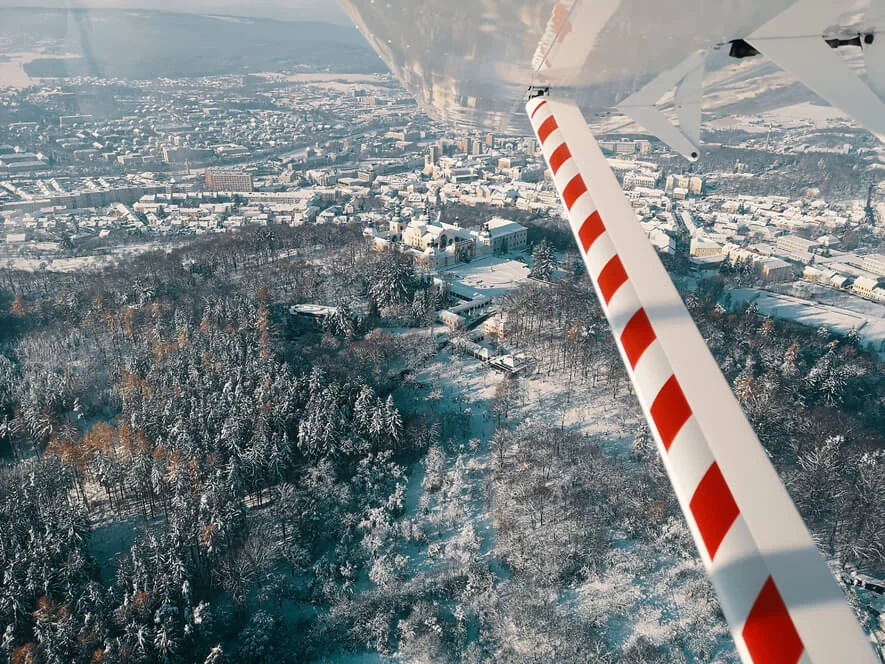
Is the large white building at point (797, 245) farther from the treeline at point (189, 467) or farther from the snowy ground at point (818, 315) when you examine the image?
the treeline at point (189, 467)

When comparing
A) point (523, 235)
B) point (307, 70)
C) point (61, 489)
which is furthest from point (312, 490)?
point (307, 70)

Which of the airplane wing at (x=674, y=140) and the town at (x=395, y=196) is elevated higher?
the airplane wing at (x=674, y=140)

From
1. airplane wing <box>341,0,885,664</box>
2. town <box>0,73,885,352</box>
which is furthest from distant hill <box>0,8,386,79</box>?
airplane wing <box>341,0,885,664</box>

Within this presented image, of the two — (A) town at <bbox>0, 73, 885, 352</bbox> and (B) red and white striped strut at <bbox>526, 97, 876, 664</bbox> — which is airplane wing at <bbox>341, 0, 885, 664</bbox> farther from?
(A) town at <bbox>0, 73, 885, 352</bbox>

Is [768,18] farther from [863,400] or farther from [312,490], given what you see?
[863,400]

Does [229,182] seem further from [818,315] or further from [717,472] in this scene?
[717,472]

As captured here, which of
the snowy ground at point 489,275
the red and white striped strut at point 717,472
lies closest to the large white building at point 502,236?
the snowy ground at point 489,275
